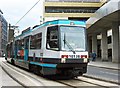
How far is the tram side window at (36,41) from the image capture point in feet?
52.4

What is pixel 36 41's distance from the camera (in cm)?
1691

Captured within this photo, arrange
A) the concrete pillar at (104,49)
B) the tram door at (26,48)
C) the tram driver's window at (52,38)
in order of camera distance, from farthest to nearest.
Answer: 1. the concrete pillar at (104,49)
2. the tram door at (26,48)
3. the tram driver's window at (52,38)

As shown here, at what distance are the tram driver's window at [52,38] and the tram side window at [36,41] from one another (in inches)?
48.3

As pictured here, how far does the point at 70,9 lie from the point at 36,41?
232 ft

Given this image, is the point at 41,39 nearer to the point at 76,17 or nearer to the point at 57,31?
the point at 57,31

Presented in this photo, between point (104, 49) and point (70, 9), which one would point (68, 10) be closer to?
point (70, 9)

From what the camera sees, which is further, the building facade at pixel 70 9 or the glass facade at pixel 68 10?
the glass facade at pixel 68 10

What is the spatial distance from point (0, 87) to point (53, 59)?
3390 millimetres

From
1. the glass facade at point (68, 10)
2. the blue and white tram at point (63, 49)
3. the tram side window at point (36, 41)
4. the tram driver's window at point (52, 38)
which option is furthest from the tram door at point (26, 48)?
the glass facade at point (68, 10)

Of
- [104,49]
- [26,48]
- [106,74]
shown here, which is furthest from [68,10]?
[106,74]

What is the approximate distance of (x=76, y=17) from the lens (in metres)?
85.8

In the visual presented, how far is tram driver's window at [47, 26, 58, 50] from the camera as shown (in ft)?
46.9

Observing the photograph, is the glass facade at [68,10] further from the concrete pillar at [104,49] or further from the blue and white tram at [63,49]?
the blue and white tram at [63,49]

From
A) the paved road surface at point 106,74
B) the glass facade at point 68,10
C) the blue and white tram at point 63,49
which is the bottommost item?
the paved road surface at point 106,74
